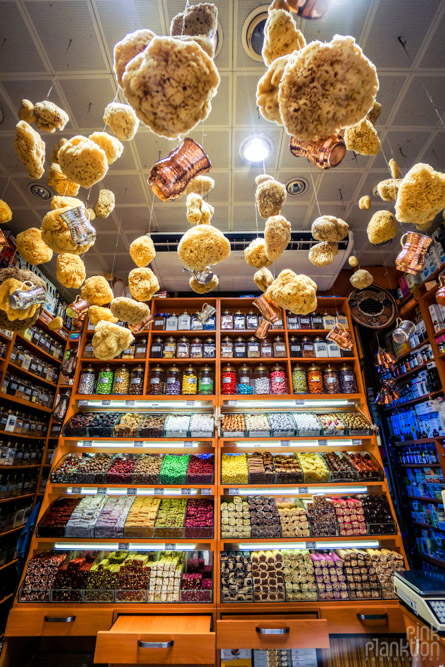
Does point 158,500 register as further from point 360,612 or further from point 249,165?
point 249,165

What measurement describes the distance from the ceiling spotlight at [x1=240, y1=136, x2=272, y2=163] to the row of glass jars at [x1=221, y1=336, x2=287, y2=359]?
1939mm

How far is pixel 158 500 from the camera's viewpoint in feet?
10.3

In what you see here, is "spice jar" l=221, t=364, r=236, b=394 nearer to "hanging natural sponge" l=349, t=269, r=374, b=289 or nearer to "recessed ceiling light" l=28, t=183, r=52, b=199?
"hanging natural sponge" l=349, t=269, r=374, b=289

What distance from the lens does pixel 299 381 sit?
3625 mm

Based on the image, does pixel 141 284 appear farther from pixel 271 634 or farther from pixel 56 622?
pixel 56 622

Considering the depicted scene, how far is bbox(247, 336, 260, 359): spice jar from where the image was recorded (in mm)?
3783

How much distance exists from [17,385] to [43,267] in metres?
1.67

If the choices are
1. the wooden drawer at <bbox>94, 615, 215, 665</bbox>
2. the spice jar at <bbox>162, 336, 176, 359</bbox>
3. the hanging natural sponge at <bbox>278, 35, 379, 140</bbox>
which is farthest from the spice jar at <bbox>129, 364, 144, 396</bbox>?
the hanging natural sponge at <bbox>278, 35, 379, 140</bbox>

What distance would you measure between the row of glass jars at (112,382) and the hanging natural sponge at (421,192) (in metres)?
3.02

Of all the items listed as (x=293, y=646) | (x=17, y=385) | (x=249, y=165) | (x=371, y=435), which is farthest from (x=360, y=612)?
(x=17, y=385)

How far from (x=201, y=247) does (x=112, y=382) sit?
253 centimetres

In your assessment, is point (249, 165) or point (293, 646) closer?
point (293, 646)

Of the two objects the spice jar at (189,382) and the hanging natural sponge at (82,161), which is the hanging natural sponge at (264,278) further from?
the spice jar at (189,382)

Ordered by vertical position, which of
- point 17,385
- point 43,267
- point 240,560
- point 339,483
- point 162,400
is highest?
point 43,267
